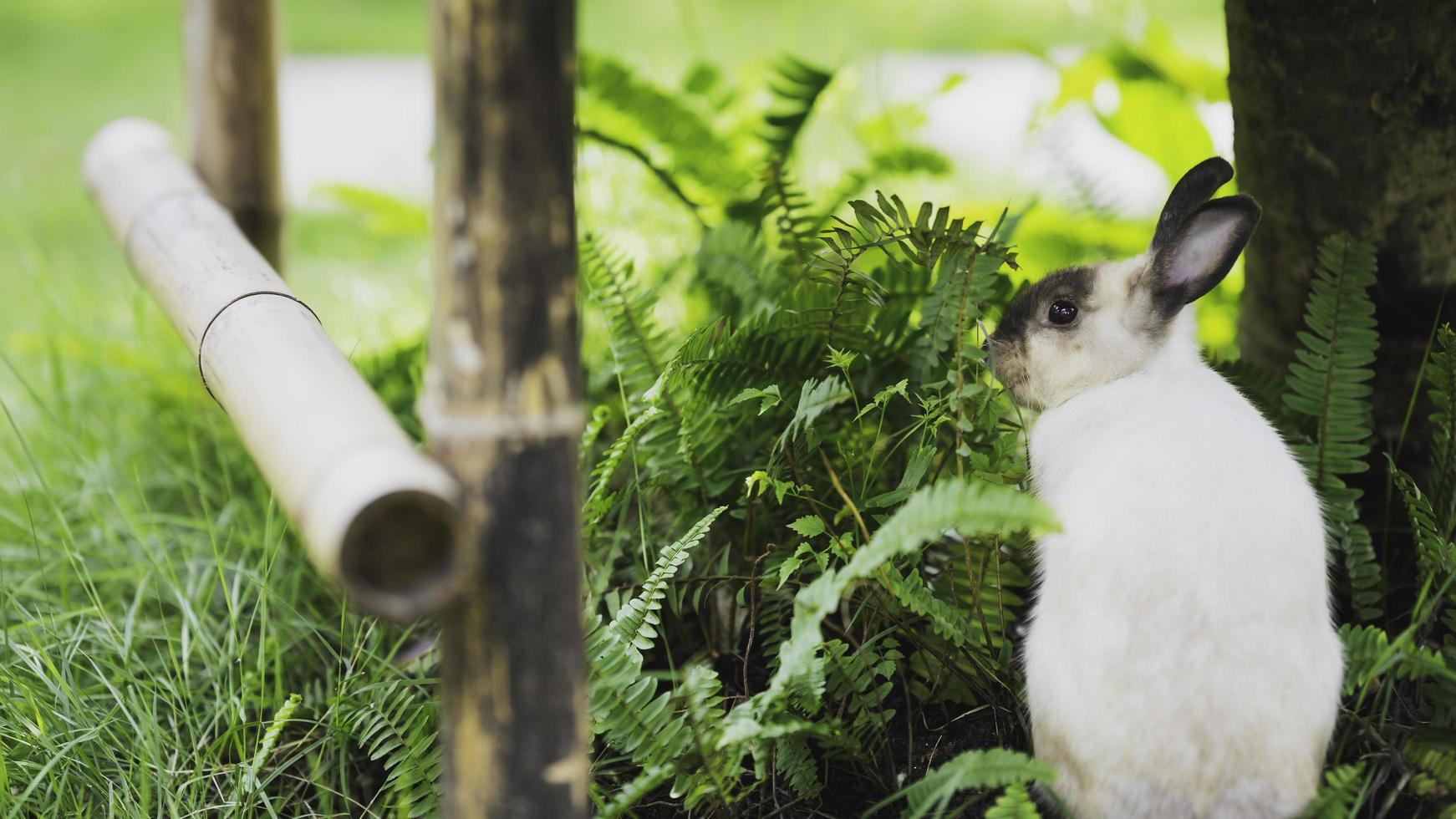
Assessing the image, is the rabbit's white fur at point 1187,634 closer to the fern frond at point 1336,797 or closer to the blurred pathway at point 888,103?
the fern frond at point 1336,797

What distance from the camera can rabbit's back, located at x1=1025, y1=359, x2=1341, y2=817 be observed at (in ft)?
6.18

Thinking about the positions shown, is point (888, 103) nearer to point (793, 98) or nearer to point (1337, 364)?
point (793, 98)

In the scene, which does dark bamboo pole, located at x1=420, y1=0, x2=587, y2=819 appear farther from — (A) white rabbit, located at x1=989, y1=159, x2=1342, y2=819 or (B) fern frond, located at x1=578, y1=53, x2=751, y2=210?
(B) fern frond, located at x1=578, y1=53, x2=751, y2=210

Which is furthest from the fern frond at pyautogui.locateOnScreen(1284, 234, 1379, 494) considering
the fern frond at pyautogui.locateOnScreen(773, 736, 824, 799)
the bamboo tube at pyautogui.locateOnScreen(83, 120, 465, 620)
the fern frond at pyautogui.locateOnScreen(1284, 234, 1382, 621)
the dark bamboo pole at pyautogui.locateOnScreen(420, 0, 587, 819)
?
the bamboo tube at pyautogui.locateOnScreen(83, 120, 465, 620)

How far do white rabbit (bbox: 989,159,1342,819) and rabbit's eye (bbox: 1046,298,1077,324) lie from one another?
0.39 meters

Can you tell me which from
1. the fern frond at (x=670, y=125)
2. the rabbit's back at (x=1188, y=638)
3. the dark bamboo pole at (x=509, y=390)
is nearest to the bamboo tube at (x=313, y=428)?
A: the dark bamboo pole at (x=509, y=390)

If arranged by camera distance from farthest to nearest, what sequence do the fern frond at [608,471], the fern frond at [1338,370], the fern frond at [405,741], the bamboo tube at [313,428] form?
Answer: the fern frond at [1338,370] → the fern frond at [608,471] → the fern frond at [405,741] → the bamboo tube at [313,428]

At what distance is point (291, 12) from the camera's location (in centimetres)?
891

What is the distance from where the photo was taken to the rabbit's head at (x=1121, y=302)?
2426 mm

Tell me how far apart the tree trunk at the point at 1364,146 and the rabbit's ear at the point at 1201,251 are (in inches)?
15.4

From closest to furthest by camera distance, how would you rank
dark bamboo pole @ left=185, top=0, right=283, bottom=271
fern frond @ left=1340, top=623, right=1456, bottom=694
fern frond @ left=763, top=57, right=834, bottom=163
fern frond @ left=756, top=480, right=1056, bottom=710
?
fern frond @ left=756, top=480, right=1056, bottom=710 → fern frond @ left=1340, top=623, right=1456, bottom=694 → fern frond @ left=763, top=57, right=834, bottom=163 → dark bamboo pole @ left=185, top=0, right=283, bottom=271

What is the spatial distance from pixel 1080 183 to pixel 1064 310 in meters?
1.06

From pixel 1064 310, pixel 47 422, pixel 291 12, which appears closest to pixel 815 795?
pixel 1064 310

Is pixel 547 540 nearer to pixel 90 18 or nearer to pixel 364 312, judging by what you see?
pixel 364 312
